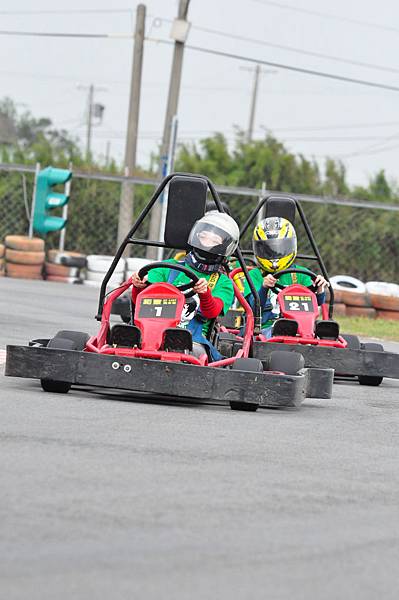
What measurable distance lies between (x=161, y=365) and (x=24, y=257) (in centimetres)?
1483

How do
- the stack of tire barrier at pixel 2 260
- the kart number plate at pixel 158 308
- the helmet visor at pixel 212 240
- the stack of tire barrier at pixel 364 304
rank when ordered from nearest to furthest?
the kart number plate at pixel 158 308 < the helmet visor at pixel 212 240 < the stack of tire barrier at pixel 364 304 < the stack of tire barrier at pixel 2 260

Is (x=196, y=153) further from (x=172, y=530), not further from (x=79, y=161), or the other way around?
(x=172, y=530)

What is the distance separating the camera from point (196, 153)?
35.1 metres

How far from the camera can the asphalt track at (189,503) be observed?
3.79 metres

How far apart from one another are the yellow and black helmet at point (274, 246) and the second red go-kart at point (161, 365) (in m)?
2.69

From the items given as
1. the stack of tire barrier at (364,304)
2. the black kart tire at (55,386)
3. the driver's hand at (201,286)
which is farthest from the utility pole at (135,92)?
the black kart tire at (55,386)

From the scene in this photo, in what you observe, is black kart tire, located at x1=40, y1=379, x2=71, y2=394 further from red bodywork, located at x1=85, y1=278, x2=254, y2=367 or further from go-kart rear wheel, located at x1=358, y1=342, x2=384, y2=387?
go-kart rear wheel, located at x1=358, y1=342, x2=384, y2=387

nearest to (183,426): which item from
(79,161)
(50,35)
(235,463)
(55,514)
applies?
(235,463)

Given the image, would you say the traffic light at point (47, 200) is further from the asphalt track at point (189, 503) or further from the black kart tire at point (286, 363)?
the asphalt track at point (189, 503)

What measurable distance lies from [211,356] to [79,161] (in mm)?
21302

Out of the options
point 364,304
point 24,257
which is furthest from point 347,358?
point 24,257

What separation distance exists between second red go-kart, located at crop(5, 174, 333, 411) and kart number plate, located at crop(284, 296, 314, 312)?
7.60 feet

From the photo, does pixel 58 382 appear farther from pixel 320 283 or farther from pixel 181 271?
pixel 320 283

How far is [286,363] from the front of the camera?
8312mm
